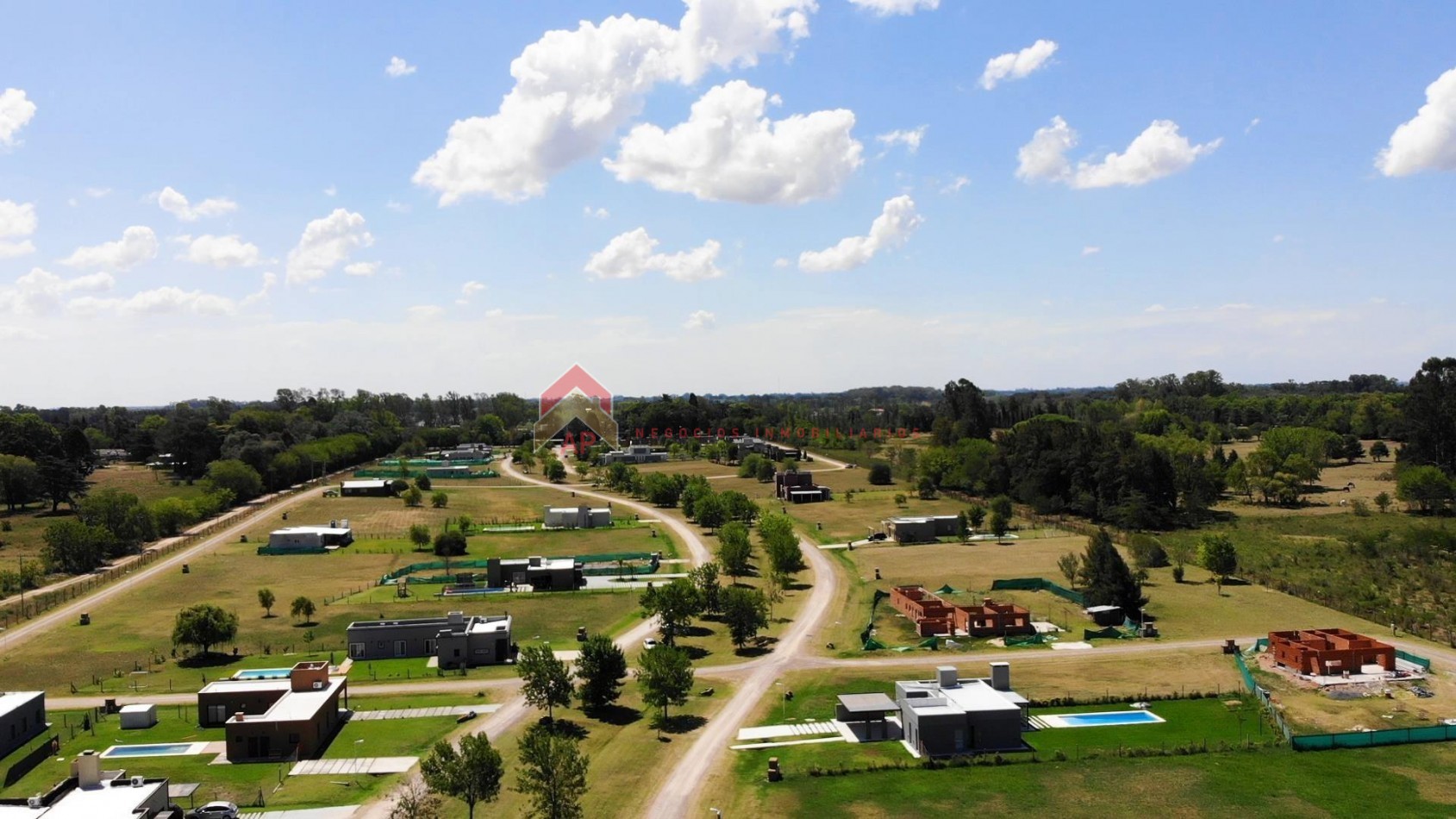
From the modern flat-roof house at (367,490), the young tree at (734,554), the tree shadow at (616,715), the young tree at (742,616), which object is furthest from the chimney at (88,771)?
the modern flat-roof house at (367,490)

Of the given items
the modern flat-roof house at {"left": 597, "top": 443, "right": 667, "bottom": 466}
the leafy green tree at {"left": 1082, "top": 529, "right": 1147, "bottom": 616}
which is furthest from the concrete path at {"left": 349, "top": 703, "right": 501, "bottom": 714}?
the modern flat-roof house at {"left": 597, "top": 443, "right": 667, "bottom": 466}

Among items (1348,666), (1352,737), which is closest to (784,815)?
(1352,737)

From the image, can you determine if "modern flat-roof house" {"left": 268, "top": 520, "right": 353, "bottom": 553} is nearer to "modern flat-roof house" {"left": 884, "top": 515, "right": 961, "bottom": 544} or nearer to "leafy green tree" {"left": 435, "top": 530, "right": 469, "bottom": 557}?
"leafy green tree" {"left": 435, "top": 530, "right": 469, "bottom": 557}

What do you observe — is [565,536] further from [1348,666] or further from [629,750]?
[1348,666]

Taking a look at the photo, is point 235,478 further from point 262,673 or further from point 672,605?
point 672,605

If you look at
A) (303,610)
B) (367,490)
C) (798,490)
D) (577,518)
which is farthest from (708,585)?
(367,490)
